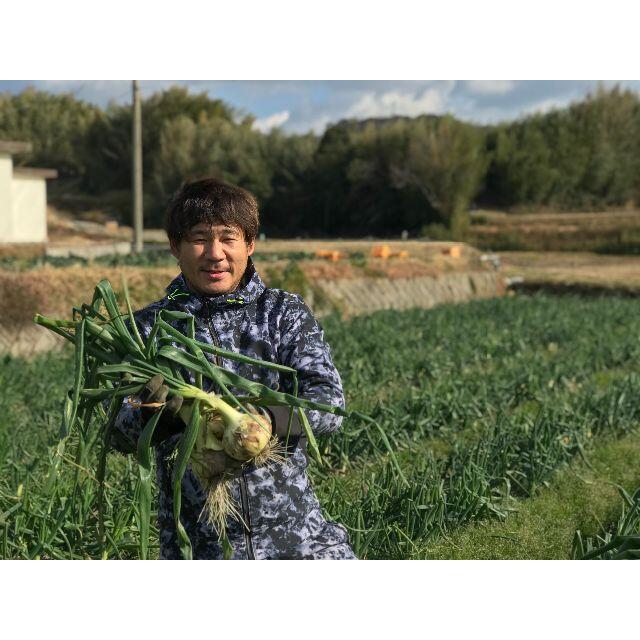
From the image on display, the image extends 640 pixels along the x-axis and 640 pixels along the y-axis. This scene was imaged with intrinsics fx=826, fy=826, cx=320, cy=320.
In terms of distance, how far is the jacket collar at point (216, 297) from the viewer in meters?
1.97

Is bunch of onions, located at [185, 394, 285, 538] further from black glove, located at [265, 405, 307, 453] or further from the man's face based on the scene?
the man's face

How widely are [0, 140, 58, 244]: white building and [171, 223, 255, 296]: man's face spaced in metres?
13.9

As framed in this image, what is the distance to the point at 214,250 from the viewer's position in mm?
1927

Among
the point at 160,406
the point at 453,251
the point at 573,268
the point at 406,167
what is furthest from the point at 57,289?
the point at 406,167

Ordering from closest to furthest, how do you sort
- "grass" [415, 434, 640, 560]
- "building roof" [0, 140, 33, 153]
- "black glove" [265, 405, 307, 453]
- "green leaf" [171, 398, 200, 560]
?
"green leaf" [171, 398, 200, 560] → "black glove" [265, 405, 307, 453] → "grass" [415, 434, 640, 560] → "building roof" [0, 140, 33, 153]

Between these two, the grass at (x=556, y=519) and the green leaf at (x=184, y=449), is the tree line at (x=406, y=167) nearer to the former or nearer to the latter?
the grass at (x=556, y=519)

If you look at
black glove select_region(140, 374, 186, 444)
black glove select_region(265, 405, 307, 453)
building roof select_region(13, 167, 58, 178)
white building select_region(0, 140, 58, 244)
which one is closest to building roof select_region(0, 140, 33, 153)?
white building select_region(0, 140, 58, 244)

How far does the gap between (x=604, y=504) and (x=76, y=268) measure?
7796 mm

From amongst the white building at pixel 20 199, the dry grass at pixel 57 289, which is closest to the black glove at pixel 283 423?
the dry grass at pixel 57 289

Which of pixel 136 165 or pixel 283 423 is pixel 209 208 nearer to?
pixel 283 423

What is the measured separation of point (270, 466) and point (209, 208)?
2.01 feet

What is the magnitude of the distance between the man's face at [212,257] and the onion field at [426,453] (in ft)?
1.58

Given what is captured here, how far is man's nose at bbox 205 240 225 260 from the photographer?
193 cm

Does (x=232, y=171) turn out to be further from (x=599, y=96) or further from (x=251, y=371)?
(x=251, y=371)
